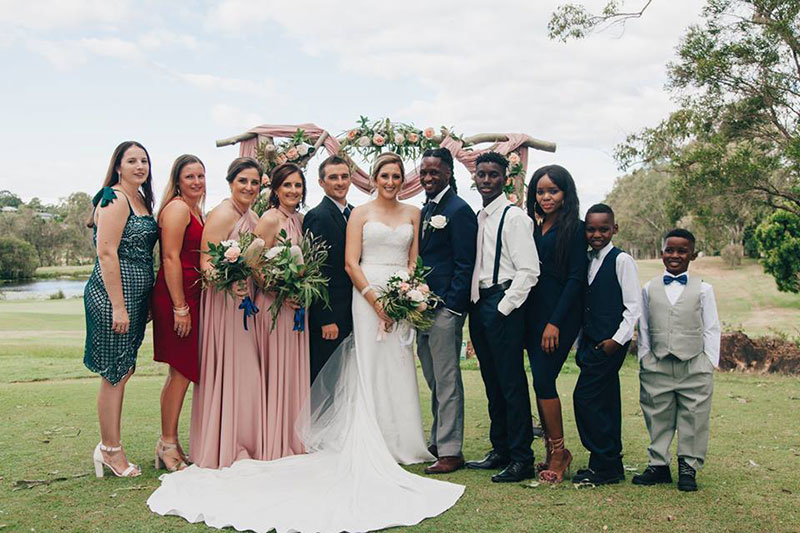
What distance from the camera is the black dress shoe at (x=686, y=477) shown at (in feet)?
15.3

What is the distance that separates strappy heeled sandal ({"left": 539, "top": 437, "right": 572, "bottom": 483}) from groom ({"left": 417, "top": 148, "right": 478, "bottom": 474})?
2.52 ft

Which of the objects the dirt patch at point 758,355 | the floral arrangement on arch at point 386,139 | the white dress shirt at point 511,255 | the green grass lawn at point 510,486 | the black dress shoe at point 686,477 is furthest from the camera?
the dirt patch at point 758,355

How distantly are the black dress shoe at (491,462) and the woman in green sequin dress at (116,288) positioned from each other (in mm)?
2736

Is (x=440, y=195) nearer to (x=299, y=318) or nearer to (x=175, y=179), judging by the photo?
(x=299, y=318)

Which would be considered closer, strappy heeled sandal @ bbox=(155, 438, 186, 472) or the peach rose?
the peach rose

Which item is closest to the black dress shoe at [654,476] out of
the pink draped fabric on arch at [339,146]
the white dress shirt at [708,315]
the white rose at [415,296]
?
the white dress shirt at [708,315]

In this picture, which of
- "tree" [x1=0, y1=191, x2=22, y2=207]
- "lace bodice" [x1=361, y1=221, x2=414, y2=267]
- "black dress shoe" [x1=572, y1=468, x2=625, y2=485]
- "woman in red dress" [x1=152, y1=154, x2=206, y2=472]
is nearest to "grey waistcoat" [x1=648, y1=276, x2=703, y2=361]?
"black dress shoe" [x1=572, y1=468, x2=625, y2=485]

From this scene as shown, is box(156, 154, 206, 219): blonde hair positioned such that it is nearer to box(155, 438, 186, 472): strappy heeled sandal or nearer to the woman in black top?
box(155, 438, 186, 472): strappy heeled sandal

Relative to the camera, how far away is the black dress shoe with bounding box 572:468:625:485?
15.8 ft

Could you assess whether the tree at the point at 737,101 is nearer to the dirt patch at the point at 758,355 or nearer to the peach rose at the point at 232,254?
the dirt patch at the point at 758,355

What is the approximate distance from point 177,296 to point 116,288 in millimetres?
460

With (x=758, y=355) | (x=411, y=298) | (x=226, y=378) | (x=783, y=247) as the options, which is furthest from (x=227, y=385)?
(x=783, y=247)

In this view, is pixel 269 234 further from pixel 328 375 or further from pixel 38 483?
pixel 38 483

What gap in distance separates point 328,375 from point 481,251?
1.74 m
